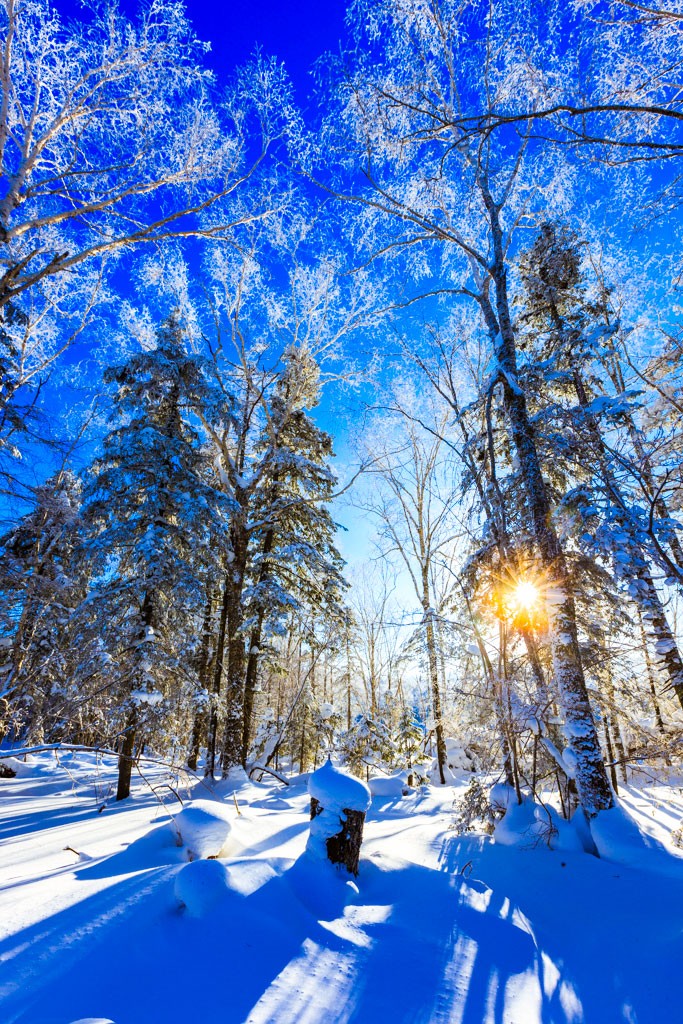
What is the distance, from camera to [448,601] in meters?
6.62

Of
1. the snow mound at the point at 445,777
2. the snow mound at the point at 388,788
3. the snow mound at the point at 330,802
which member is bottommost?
the snow mound at the point at 445,777

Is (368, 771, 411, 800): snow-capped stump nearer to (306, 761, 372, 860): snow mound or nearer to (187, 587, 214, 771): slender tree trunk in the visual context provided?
(187, 587, 214, 771): slender tree trunk

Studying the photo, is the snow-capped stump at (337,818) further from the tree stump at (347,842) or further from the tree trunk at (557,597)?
the tree trunk at (557,597)

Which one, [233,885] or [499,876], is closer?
[233,885]

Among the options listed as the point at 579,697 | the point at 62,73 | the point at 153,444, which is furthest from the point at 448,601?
the point at 62,73

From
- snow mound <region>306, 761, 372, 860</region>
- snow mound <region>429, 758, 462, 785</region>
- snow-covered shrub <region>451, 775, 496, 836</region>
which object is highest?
snow mound <region>306, 761, 372, 860</region>

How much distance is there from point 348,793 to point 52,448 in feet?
25.4

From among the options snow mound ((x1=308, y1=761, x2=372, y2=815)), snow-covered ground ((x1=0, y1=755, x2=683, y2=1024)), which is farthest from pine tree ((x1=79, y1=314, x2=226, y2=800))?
snow mound ((x1=308, y1=761, x2=372, y2=815))

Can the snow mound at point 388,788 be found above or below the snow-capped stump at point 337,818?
below

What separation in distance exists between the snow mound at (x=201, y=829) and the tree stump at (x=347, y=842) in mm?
914

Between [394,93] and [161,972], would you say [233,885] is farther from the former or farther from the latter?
[394,93]

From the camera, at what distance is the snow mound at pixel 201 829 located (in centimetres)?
374

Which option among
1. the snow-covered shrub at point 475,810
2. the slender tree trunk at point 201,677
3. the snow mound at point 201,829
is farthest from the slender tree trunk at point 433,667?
the slender tree trunk at point 201,677

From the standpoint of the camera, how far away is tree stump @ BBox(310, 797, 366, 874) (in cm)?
351
